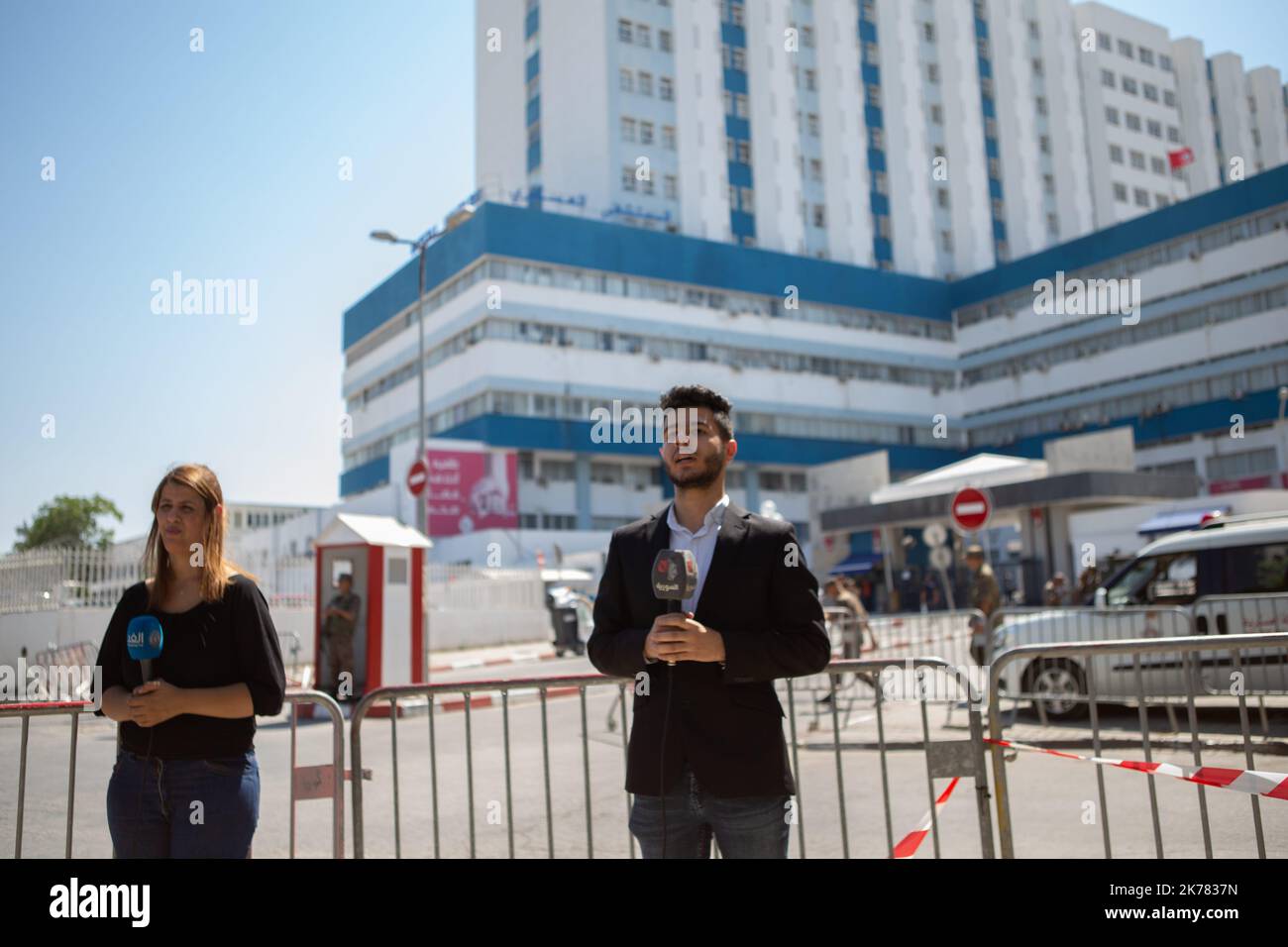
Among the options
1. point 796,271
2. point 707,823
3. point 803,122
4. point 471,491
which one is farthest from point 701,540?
point 803,122

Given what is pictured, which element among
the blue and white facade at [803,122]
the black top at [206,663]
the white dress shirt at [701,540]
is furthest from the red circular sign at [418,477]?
the blue and white facade at [803,122]

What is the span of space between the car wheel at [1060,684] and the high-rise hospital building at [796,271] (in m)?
34.2

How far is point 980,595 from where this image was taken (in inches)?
496

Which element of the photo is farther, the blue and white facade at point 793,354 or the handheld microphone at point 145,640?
the blue and white facade at point 793,354

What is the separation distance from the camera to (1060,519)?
112ft

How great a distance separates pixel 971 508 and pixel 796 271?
4574cm

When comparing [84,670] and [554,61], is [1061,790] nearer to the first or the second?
[84,670]

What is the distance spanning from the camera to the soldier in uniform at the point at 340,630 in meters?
13.7

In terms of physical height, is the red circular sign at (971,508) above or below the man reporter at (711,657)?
above

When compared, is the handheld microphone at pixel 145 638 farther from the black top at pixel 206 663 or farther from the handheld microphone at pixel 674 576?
the handheld microphone at pixel 674 576

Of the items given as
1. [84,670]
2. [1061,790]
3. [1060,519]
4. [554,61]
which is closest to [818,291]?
[554,61]

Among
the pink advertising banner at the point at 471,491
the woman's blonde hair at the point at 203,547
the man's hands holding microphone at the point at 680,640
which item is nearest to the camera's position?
the man's hands holding microphone at the point at 680,640

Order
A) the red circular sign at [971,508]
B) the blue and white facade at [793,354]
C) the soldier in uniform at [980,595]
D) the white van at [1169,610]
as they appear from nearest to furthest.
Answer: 1. the white van at [1169,610]
2. the soldier in uniform at [980,595]
3. the red circular sign at [971,508]
4. the blue and white facade at [793,354]
